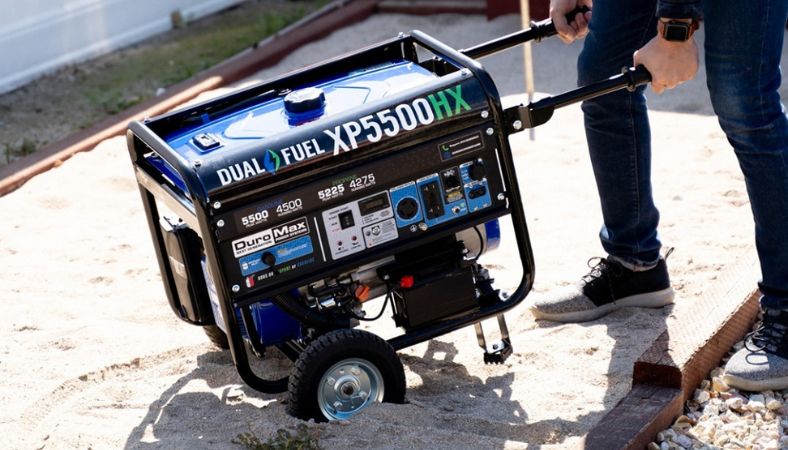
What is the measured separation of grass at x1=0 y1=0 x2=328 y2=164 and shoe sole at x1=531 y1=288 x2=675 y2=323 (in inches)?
112

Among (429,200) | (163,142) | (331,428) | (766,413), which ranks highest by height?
(163,142)

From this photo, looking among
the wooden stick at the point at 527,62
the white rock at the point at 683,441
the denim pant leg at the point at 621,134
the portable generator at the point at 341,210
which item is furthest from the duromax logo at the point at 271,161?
the wooden stick at the point at 527,62

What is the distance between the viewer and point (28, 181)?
16.5ft

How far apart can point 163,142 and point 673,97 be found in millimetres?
3158

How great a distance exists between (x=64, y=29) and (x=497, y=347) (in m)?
4.34

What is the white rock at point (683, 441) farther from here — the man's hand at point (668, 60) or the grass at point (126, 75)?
the grass at point (126, 75)

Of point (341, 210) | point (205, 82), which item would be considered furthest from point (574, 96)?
point (205, 82)

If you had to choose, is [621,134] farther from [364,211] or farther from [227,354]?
[227,354]

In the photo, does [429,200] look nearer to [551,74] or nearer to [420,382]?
[420,382]

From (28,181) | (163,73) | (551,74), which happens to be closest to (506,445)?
(28,181)

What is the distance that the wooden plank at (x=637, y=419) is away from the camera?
2.78 metres

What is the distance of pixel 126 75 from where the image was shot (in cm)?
651

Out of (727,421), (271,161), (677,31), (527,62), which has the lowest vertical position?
(727,421)

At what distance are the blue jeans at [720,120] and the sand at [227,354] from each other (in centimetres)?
31
